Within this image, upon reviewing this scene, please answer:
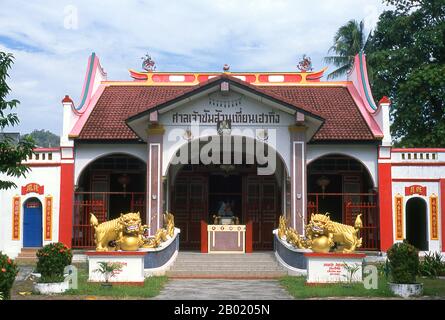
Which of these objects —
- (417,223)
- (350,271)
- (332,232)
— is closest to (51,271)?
(332,232)

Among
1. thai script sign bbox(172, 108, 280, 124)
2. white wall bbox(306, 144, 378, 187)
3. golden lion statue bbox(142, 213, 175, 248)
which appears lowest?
golden lion statue bbox(142, 213, 175, 248)

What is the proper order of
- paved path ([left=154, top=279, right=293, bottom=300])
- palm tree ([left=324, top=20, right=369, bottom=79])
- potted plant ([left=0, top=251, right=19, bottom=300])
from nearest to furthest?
potted plant ([left=0, top=251, right=19, bottom=300]) < paved path ([left=154, top=279, right=293, bottom=300]) < palm tree ([left=324, top=20, right=369, bottom=79])

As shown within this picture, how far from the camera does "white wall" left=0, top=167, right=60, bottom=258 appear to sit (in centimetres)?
1909

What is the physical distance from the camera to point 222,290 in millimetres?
12648

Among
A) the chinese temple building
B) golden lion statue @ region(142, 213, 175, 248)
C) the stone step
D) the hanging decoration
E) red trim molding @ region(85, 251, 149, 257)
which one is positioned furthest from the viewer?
the hanging decoration

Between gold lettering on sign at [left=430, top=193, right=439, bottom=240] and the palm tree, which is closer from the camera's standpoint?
gold lettering on sign at [left=430, top=193, right=439, bottom=240]

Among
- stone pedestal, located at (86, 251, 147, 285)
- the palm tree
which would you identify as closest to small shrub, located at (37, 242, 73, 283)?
stone pedestal, located at (86, 251, 147, 285)

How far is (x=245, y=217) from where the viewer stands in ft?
68.0

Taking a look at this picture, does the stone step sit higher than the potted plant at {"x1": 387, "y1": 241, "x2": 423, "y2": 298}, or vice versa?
the potted plant at {"x1": 387, "y1": 241, "x2": 423, "y2": 298}

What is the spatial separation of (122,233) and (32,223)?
22.3 feet

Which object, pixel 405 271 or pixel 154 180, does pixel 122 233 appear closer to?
pixel 154 180

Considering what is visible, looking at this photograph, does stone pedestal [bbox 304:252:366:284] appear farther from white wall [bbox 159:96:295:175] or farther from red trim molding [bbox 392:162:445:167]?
red trim molding [bbox 392:162:445:167]

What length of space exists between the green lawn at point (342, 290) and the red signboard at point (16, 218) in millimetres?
9778

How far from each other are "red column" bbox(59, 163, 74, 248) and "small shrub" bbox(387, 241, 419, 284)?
11130 mm
